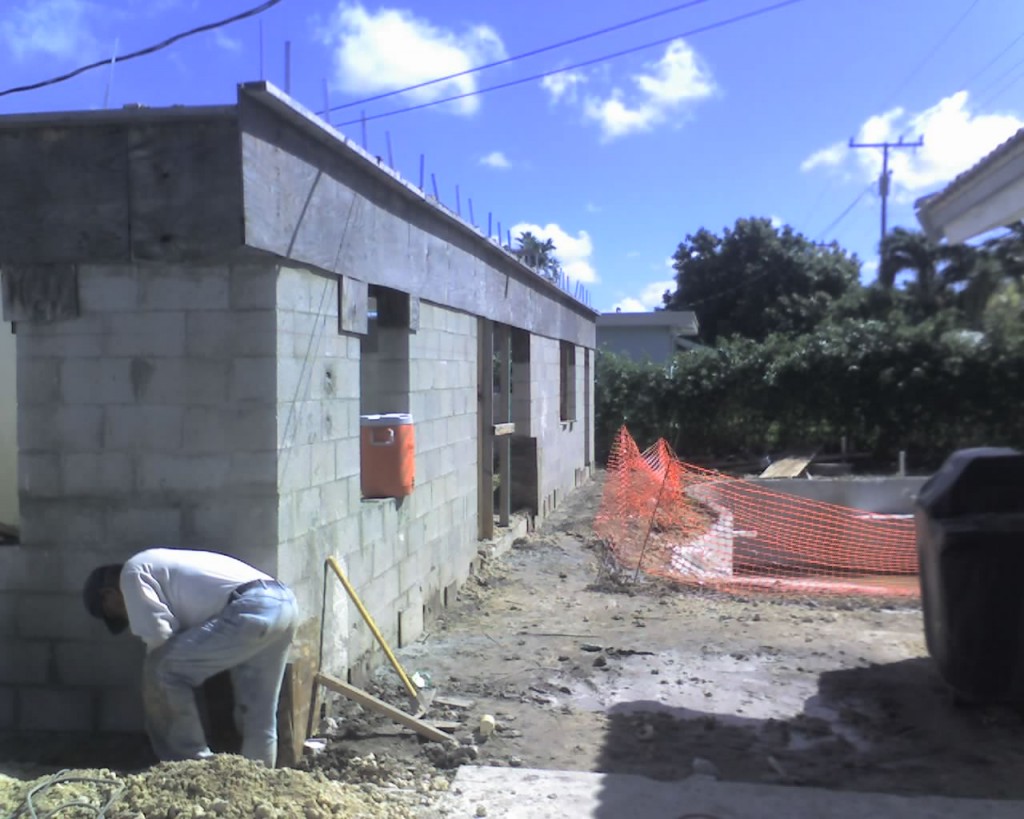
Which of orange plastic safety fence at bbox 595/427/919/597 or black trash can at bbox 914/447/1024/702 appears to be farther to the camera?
orange plastic safety fence at bbox 595/427/919/597

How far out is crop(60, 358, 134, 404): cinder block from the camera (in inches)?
206

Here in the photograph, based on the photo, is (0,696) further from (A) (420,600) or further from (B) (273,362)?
(A) (420,600)

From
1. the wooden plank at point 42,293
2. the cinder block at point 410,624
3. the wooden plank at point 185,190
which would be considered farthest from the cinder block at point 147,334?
the cinder block at point 410,624

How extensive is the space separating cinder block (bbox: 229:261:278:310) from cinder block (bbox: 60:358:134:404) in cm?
67

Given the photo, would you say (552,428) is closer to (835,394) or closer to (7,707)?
(835,394)

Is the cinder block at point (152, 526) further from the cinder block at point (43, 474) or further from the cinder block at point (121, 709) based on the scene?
the cinder block at point (121, 709)

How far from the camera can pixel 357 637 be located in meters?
6.23

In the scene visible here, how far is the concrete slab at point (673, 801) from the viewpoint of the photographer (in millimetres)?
4398

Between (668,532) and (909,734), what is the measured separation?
250 inches

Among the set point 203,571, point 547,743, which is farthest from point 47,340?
point 547,743

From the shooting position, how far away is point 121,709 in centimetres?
526

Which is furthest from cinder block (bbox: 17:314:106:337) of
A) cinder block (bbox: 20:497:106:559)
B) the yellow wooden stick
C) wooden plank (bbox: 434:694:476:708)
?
wooden plank (bbox: 434:694:476:708)

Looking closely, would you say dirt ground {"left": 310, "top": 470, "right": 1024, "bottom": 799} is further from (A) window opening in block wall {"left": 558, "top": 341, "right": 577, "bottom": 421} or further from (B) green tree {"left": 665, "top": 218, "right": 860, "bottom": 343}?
(B) green tree {"left": 665, "top": 218, "right": 860, "bottom": 343}

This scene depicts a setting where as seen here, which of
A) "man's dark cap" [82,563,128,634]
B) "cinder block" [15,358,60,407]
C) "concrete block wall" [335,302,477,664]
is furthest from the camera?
"concrete block wall" [335,302,477,664]
